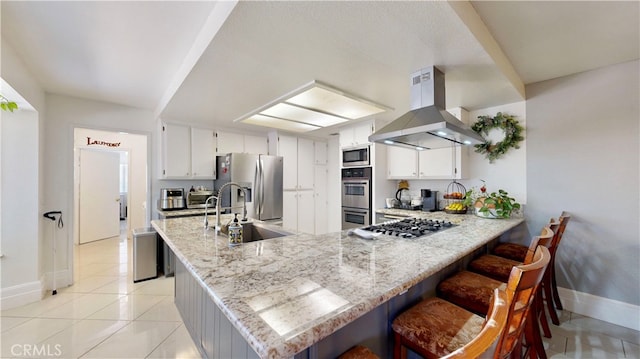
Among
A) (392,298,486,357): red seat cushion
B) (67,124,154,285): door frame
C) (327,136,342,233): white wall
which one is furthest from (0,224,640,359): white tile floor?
(327,136,342,233): white wall

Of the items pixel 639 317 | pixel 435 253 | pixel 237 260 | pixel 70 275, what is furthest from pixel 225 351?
pixel 639 317

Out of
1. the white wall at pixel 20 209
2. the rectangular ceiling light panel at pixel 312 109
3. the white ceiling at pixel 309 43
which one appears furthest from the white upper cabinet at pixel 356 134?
the white wall at pixel 20 209

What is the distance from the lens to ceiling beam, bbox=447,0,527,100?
1.40m

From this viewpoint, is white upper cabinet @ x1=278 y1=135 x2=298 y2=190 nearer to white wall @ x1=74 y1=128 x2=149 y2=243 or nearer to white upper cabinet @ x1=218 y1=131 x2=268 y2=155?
white upper cabinet @ x1=218 y1=131 x2=268 y2=155

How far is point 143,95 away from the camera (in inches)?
122

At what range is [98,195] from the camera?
5.36 meters

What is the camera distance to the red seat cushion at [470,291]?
141 centimetres

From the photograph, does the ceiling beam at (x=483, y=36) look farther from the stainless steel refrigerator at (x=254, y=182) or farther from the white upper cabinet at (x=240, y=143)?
the white upper cabinet at (x=240, y=143)

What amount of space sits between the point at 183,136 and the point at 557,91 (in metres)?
4.75

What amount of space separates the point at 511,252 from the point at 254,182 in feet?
11.1

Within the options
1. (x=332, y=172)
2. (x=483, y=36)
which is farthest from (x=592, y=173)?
(x=332, y=172)

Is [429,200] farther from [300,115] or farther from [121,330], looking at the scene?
[121,330]

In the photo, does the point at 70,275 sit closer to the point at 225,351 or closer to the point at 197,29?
the point at 225,351

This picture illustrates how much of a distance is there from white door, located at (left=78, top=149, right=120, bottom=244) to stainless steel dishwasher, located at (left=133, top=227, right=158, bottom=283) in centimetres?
321
